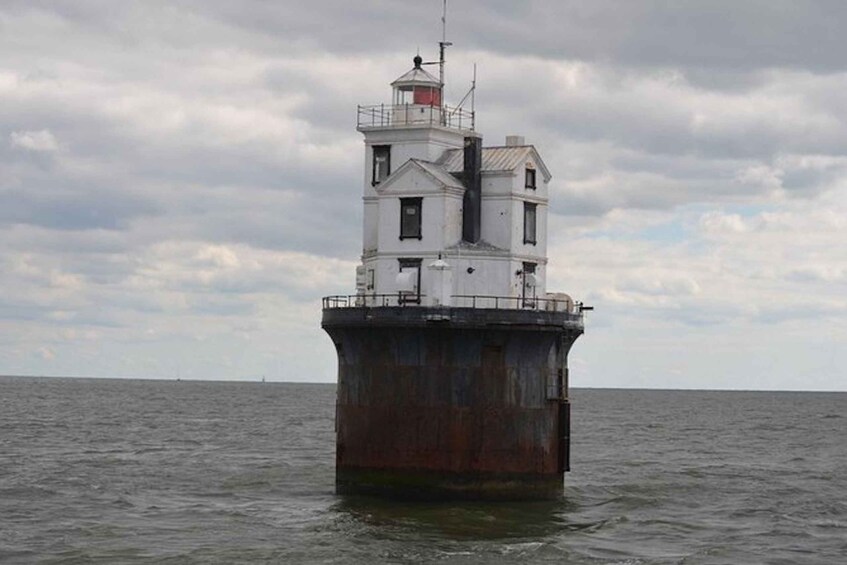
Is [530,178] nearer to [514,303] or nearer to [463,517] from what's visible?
[514,303]

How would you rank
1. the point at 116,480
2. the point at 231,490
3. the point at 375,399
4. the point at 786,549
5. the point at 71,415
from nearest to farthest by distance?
the point at 786,549
the point at 375,399
the point at 231,490
the point at 116,480
the point at 71,415

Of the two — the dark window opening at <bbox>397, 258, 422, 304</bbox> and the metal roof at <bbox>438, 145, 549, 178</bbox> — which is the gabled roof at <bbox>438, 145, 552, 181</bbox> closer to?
the metal roof at <bbox>438, 145, 549, 178</bbox>

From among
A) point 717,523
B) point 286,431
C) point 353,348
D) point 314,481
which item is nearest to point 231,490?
point 314,481

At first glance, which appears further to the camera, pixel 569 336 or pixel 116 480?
pixel 116 480

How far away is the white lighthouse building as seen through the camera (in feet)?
146

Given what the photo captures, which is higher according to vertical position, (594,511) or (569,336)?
(569,336)

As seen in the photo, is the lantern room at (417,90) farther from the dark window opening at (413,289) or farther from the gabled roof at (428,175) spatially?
the dark window opening at (413,289)

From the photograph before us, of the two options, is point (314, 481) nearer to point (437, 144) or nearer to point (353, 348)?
point (353, 348)

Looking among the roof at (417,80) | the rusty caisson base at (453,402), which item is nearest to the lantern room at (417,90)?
the roof at (417,80)

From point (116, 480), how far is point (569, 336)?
19.4 meters

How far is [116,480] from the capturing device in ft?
176

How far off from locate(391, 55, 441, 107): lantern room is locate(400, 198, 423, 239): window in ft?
12.9

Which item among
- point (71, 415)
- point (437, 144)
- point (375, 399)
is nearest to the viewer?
point (375, 399)

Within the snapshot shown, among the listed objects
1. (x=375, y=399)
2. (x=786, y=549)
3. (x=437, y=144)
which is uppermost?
(x=437, y=144)
